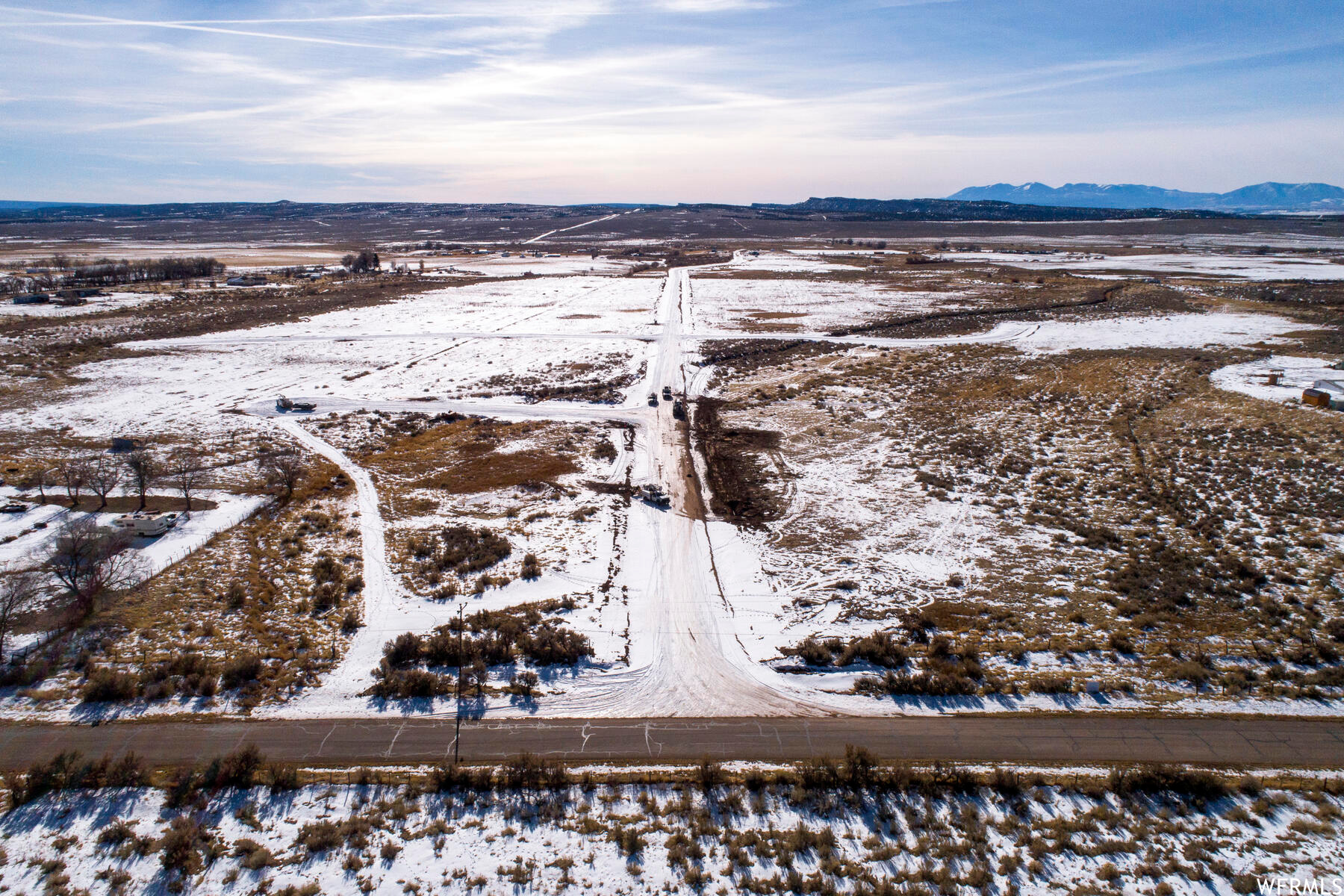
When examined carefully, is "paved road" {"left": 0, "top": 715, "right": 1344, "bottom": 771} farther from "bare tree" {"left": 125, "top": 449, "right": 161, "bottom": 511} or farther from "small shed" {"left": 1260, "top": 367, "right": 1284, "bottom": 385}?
"small shed" {"left": 1260, "top": 367, "right": 1284, "bottom": 385}

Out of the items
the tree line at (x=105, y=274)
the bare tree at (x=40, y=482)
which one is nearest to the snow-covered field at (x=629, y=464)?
the bare tree at (x=40, y=482)

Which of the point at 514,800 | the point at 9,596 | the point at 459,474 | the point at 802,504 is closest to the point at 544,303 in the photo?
the point at 459,474

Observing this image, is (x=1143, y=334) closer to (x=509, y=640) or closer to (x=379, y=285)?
(x=509, y=640)

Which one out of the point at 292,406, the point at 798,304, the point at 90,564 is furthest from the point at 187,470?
the point at 798,304

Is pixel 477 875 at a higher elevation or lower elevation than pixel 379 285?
lower

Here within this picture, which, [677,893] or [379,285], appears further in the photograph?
[379,285]

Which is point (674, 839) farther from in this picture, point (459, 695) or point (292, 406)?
point (292, 406)
